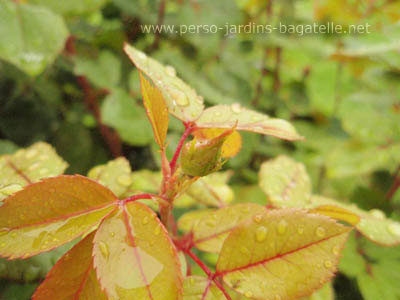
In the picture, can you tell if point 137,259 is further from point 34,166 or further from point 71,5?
point 71,5

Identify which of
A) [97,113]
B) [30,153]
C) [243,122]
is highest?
[243,122]

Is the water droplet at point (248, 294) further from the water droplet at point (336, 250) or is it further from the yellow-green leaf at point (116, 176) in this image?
the yellow-green leaf at point (116, 176)

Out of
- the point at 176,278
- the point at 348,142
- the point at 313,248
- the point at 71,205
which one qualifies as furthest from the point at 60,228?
the point at 348,142

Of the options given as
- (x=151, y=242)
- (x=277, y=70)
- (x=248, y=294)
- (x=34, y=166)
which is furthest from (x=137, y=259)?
(x=277, y=70)

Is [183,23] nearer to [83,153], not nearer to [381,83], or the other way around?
[83,153]

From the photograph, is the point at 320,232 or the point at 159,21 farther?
the point at 159,21

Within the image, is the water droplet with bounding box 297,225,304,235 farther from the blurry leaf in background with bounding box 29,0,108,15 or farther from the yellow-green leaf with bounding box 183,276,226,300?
the blurry leaf in background with bounding box 29,0,108,15
